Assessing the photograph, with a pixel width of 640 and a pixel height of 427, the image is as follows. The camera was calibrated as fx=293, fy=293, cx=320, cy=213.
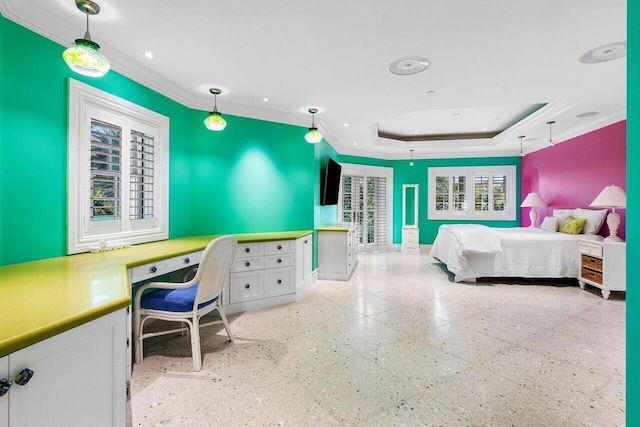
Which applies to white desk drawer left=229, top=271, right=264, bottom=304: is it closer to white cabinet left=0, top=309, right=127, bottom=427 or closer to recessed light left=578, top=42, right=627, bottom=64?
white cabinet left=0, top=309, right=127, bottom=427

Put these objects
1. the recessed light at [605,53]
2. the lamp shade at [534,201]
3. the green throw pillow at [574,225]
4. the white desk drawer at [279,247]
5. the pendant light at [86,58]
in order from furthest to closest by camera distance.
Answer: the lamp shade at [534,201], the green throw pillow at [574,225], the white desk drawer at [279,247], the recessed light at [605,53], the pendant light at [86,58]

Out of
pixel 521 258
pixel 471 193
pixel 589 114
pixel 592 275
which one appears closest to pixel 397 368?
pixel 521 258

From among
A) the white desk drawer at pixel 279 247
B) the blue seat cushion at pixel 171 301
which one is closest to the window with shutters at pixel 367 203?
the white desk drawer at pixel 279 247

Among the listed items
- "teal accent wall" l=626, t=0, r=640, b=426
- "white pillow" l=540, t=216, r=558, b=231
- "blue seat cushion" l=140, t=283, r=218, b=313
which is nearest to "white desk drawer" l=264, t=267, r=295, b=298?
"blue seat cushion" l=140, t=283, r=218, b=313

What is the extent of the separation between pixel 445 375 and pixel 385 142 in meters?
5.55

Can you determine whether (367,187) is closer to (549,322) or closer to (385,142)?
(385,142)

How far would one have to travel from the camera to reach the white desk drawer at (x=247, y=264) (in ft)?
11.4

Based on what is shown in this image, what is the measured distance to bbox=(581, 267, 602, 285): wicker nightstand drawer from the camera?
4.09 meters

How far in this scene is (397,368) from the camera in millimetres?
2293

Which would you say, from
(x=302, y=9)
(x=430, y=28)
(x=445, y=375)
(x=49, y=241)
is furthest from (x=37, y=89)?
(x=445, y=375)

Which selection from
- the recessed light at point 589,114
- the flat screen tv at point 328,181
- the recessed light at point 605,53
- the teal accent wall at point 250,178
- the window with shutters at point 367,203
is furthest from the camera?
the window with shutters at point 367,203

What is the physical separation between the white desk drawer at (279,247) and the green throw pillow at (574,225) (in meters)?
4.81

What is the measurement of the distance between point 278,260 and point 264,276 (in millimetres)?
263

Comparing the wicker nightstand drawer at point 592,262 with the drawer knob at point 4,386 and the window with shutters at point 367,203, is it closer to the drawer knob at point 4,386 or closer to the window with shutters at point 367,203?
the window with shutters at point 367,203
